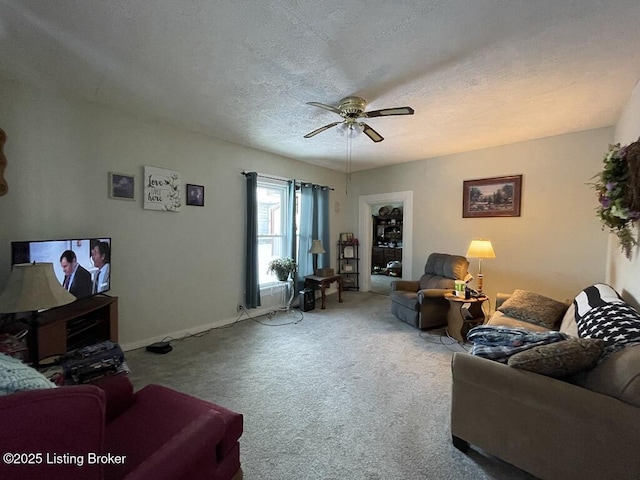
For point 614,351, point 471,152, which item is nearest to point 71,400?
point 614,351

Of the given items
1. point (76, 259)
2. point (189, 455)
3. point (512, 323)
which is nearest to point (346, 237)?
point (512, 323)

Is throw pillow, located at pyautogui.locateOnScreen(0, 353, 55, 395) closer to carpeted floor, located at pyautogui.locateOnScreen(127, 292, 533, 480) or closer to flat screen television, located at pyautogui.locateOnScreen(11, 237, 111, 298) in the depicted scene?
carpeted floor, located at pyautogui.locateOnScreen(127, 292, 533, 480)

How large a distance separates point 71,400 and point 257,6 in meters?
1.85

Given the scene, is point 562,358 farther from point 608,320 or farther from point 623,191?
point 623,191

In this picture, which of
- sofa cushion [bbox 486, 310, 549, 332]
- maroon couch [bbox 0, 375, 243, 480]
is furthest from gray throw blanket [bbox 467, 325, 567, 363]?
maroon couch [bbox 0, 375, 243, 480]

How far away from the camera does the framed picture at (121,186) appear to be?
2823mm

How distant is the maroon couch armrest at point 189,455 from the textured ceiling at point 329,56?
1994 mm

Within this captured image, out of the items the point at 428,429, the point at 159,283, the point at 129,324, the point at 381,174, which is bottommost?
the point at 428,429

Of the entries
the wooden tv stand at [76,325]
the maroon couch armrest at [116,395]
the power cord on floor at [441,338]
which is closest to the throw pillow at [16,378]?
the maroon couch armrest at [116,395]

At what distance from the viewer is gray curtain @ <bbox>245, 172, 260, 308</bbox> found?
404 centimetres

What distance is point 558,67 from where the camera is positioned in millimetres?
2031

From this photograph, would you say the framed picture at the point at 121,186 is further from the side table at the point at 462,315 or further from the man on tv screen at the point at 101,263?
the side table at the point at 462,315

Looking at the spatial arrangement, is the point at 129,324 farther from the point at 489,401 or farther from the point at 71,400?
the point at 489,401

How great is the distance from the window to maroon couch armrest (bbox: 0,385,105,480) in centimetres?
361
